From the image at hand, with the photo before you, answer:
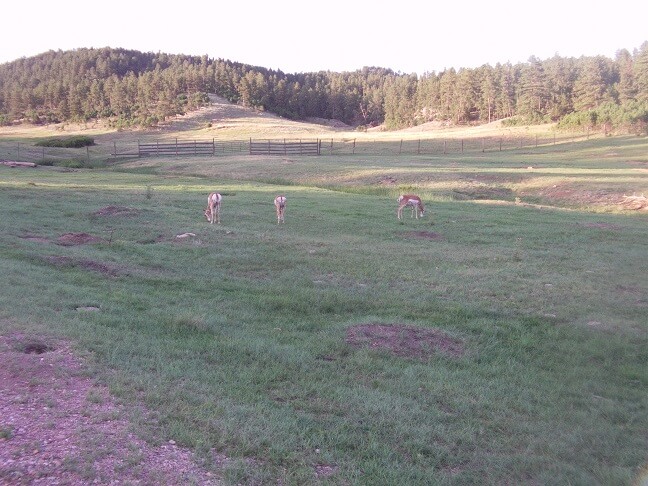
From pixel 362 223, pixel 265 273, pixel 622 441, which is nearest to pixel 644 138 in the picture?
pixel 362 223

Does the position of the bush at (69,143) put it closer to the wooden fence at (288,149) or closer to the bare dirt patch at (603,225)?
the wooden fence at (288,149)

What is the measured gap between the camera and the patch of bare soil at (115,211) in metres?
22.1

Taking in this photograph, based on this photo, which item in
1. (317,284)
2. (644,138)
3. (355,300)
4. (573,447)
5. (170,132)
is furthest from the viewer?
(170,132)

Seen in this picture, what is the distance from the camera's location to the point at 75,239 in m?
17.0

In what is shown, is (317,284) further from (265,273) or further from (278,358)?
(278,358)

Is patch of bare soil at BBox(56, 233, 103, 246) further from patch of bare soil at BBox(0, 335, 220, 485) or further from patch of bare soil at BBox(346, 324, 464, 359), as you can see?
patch of bare soil at BBox(0, 335, 220, 485)

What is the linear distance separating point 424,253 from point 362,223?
5.50m

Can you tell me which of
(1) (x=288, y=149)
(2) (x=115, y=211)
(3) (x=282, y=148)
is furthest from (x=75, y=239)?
(1) (x=288, y=149)

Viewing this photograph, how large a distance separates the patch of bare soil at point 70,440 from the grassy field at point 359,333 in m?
0.27

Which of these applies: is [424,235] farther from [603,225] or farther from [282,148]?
[282,148]

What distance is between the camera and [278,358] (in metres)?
8.41

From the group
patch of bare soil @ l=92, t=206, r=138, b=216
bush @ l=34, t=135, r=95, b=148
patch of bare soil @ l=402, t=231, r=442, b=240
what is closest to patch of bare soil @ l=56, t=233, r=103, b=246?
patch of bare soil @ l=92, t=206, r=138, b=216

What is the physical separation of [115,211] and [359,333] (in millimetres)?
15593

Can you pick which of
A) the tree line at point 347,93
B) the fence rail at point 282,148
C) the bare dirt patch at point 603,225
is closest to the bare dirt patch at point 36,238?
the bare dirt patch at point 603,225
